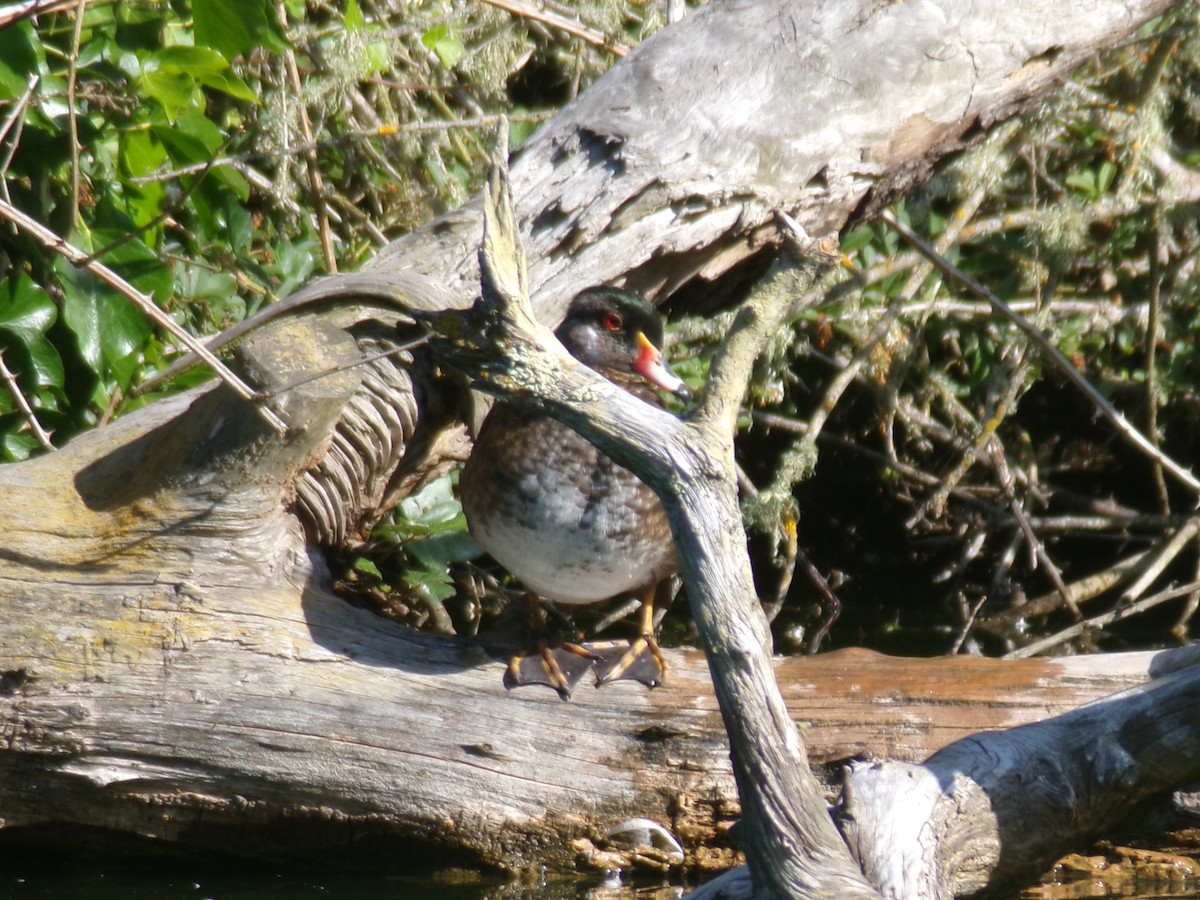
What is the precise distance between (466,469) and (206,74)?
4.37 ft

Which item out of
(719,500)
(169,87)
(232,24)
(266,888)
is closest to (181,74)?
(169,87)

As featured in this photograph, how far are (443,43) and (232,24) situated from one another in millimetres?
1587

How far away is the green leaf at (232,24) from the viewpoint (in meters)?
3.40

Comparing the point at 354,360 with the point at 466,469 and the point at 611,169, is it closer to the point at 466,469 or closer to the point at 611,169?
the point at 466,469

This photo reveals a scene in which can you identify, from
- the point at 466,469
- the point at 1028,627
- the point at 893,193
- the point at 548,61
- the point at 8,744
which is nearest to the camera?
the point at 8,744

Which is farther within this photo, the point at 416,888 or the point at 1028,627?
the point at 1028,627

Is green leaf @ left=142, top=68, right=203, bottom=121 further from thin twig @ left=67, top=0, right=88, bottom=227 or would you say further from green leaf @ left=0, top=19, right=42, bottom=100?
green leaf @ left=0, top=19, right=42, bottom=100

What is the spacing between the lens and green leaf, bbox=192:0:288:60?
11.2 ft

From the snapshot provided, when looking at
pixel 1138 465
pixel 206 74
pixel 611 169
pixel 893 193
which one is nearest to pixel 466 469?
pixel 611 169

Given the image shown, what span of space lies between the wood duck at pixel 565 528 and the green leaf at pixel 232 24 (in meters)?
1.21

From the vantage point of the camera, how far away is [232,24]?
11.3ft

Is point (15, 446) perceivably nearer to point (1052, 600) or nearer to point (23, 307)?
point (23, 307)

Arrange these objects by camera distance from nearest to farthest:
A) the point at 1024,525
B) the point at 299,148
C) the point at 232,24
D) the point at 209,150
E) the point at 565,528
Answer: the point at 232,24, the point at 565,528, the point at 209,150, the point at 299,148, the point at 1024,525

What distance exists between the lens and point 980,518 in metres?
5.90
